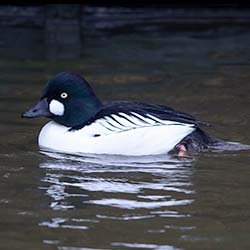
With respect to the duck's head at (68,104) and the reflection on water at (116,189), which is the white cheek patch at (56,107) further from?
the reflection on water at (116,189)

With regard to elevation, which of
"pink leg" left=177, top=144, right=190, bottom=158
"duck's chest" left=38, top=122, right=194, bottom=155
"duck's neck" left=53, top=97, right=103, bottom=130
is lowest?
"pink leg" left=177, top=144, right=190, bottom=158

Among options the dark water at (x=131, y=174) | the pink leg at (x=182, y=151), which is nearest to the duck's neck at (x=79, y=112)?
the dark water at (x=131, y=174)

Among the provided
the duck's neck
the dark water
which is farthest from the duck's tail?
the duck's neck

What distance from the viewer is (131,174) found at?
8.88 metres

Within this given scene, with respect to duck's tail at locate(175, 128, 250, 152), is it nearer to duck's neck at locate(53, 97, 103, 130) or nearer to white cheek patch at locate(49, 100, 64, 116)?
duck's neck at locate(53, 97, 103, 130)

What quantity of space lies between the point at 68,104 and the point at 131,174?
4.84 feet

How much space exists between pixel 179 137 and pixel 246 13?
8467mm

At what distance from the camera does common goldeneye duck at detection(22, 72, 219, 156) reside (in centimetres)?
969

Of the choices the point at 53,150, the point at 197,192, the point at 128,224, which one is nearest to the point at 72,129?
the point at 53,150

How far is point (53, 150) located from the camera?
9.84 m

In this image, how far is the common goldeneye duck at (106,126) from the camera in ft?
31.8

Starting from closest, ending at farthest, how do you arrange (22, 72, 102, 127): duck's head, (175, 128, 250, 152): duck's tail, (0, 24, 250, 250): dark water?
(0, 24, 250, 250): dark water, (175, 128, 250, 152): duck's tail, (22, 72, 102, 127): duck's head

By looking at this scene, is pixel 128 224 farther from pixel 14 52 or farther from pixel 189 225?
pixel 14 52

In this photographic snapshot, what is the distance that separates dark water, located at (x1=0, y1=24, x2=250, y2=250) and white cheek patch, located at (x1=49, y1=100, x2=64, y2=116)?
0.38 m
